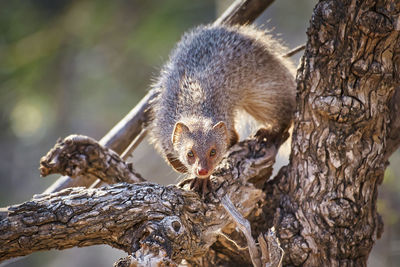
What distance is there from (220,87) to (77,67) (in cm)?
822

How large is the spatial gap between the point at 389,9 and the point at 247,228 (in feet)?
5.65

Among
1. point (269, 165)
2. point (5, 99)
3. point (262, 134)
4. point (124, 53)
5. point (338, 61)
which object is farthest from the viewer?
point (124, 53)

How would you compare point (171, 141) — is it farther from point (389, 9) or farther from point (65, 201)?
point (389, 9)

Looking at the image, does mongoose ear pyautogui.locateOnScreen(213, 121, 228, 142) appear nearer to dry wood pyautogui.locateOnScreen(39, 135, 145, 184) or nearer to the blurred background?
dry wood pyautogui.locateOnScreen(39, 135, 145, 184)

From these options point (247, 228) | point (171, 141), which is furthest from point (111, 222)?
point (171, 141)

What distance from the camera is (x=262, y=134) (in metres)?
4.33

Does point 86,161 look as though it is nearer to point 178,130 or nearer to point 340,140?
point 178,130

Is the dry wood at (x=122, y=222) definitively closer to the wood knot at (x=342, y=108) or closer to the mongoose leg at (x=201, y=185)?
the mongoose leg at (x=201, y=185)

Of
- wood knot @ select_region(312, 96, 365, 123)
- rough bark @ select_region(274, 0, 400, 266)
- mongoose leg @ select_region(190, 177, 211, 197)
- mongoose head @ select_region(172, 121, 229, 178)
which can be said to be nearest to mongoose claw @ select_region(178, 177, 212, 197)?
mongoose leg @ select_region(190, 177, 211, 197)

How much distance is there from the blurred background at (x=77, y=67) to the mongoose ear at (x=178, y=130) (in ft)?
18.5

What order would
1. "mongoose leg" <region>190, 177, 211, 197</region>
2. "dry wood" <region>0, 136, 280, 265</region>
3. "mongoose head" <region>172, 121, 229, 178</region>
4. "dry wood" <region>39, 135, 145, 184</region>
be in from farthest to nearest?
"dry wood" <region>39, 135, 145, 184</region> → "mongoose head" <region>172, 121, 229, 178</region> → "mongoose leg" <region>190, 177, 211, 197</region> → "dry wood" <region>0, 136, 280, 265</region>

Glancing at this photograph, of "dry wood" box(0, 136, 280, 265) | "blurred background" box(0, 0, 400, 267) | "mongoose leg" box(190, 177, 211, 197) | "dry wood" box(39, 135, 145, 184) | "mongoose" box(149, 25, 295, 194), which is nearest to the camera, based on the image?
"dry wood" box(0, 136, 280, 265)

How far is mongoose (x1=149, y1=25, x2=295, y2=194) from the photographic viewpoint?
4.37m

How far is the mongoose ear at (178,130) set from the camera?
4.01 m
